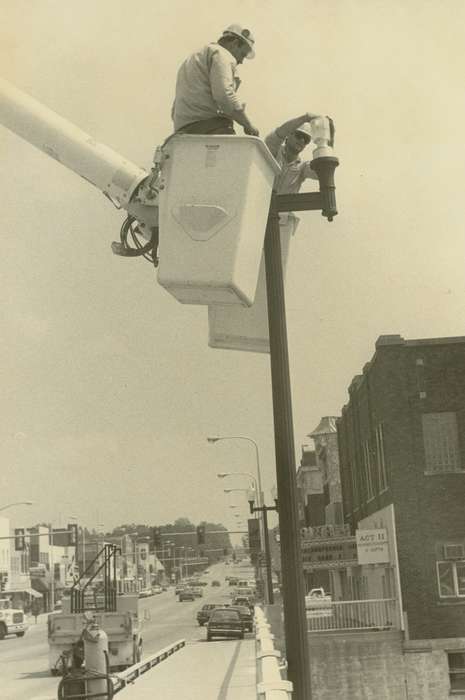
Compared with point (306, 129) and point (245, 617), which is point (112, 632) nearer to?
point (306, 129)

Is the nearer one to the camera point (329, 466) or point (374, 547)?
point (374, 547)

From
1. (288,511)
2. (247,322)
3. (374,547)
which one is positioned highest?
(247,322)

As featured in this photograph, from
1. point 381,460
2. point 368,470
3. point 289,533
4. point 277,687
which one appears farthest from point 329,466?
point 289,533

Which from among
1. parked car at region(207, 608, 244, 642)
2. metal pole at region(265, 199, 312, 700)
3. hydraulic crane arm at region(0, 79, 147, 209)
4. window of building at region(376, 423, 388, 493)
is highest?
hydraulic crane arm at region(0, 79, 147, 209)

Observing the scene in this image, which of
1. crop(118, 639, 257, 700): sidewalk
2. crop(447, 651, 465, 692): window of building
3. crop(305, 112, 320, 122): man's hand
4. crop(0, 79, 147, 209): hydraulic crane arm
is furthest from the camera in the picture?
crop(447, 651, 465, 692): window of building

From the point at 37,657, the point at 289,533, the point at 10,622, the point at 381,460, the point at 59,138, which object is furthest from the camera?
the point at 10,622

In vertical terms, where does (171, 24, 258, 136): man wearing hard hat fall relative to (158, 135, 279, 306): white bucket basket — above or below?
above

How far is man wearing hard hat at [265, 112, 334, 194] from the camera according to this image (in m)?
5.96

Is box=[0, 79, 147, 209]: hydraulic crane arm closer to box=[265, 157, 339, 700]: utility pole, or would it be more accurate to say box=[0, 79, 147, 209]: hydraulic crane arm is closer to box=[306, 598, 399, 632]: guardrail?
box=[265, 157, 339, 700]: utility pole

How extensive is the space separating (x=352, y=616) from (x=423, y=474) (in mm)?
5766

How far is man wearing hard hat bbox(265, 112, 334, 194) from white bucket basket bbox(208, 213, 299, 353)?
0.96 feet

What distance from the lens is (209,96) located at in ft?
17.7

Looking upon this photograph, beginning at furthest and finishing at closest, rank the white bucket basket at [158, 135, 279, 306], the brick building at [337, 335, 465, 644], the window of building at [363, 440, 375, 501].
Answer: the window of building at [363, 440, 375, 501], the brick building at [337, 335, 465, 644], the white bucket basket at [158, 135, 279, 306]

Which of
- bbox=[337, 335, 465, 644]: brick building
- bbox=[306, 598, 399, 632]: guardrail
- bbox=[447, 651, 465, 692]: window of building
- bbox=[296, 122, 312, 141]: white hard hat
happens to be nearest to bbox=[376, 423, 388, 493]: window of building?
bbox=[337, 335, 465, 644]: brick building
